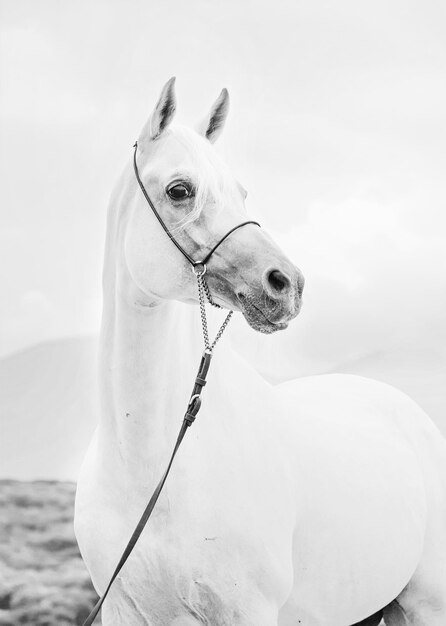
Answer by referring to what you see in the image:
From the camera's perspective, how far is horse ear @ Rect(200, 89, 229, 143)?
9.38 ft

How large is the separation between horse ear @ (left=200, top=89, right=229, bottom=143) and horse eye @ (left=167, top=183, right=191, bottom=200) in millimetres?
408

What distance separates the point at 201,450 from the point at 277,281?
721 millimetres

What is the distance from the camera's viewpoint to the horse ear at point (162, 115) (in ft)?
8.41

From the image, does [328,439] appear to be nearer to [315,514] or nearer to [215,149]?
[315,514]

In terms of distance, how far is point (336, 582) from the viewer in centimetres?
309

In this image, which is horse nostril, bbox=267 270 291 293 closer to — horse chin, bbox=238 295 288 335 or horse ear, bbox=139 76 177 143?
horse chin, bbox=238 295 288 335

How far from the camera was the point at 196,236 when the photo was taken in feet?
8.22

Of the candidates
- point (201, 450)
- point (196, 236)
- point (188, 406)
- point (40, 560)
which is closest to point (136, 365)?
point (188, 406)

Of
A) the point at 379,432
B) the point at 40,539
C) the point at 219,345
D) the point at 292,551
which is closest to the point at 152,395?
the point at 219,345

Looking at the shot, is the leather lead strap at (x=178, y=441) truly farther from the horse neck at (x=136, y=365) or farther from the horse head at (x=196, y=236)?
the horse head at (x=196, y=236)

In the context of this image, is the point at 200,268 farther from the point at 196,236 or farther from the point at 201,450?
the point at 201,450

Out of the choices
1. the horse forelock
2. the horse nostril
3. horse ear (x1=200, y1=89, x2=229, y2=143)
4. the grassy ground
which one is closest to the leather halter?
the horse forelock

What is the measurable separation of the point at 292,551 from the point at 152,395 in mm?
796

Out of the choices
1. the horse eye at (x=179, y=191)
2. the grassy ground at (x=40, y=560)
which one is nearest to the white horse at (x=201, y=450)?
the horse eye at (x=179, y=191)
